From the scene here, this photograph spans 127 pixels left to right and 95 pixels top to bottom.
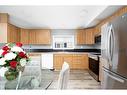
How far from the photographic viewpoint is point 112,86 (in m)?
2.40

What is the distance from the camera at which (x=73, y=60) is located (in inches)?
311

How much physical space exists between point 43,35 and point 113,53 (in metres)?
6.33

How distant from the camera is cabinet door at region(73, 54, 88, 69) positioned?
25.7ft

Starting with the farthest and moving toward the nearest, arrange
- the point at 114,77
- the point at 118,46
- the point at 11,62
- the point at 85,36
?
1. the point at 85,36
2. the point at 114,77
3. the point at 118,46
4. the point at 11,62

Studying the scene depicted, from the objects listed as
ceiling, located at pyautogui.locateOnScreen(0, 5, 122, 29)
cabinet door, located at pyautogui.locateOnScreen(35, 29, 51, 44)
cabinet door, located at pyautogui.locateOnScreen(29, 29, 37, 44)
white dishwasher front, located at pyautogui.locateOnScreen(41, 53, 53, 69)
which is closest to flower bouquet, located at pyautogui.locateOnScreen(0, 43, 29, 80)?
ceiling, located at pyautogui.locateOnScreen(0, 5, 122, 29)

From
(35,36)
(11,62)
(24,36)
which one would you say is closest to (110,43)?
(11,62)

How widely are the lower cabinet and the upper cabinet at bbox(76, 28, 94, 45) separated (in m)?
0.73

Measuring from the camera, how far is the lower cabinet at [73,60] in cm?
783

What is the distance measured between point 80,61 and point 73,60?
0.32 metres

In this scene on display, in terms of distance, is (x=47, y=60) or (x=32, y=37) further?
(x=32, y=37)

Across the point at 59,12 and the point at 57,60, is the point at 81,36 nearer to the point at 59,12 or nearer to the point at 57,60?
the point at 57,60

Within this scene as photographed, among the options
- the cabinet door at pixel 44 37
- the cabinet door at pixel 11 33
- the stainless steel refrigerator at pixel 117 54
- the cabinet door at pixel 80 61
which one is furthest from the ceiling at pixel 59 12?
the cabinet door at pixel 44 37
